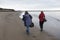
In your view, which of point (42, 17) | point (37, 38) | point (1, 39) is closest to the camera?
point (1, 39)

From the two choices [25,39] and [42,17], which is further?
[42,17]

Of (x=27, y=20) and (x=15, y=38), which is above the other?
(x=27, y=20)

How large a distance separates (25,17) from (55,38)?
8.60 feet

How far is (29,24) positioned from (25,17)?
583 mm

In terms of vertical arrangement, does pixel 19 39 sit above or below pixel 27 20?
below

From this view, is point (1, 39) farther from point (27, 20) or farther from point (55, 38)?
point (55, 38)

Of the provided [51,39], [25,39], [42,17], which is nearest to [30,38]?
[25,39]

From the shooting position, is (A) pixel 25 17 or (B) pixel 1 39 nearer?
(B) pixel 1 39

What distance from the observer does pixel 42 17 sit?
17016mm

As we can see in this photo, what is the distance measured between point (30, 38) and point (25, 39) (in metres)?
0.52

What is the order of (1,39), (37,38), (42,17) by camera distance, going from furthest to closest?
1. (42,17)
2. (37,38)
3. (1,39)

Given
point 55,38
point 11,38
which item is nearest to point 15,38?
point 11,38

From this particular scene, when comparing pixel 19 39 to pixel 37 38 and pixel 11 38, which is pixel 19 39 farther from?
pixel 37 38

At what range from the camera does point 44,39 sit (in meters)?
14.7
